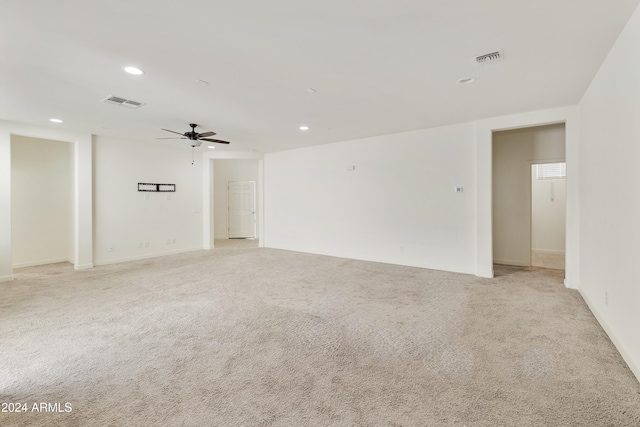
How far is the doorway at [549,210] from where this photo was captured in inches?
279

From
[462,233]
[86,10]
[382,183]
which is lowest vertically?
[462,233]

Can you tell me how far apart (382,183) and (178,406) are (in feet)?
17.6

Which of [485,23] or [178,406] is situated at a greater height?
[485,23]

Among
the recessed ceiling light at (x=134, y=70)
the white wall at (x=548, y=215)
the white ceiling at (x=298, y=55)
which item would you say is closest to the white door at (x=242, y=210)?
the white ceiling at (x=298, y=55)

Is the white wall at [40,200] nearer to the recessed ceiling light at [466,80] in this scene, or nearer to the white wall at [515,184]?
the recessed ceiling light at [466,80]

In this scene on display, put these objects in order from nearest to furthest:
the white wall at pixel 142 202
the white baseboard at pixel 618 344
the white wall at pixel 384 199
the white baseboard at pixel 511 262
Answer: the white baseboard at pixel 618 344 → the white wall at pixel 384 199 → the white baseboard at pixel 511 262 → the white wall at pixel 142 202

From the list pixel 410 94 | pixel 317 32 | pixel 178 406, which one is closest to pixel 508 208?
pixel 410 94

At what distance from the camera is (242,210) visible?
34.3ft

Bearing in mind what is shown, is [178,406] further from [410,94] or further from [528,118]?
[528,118]

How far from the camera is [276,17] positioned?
7.23ft

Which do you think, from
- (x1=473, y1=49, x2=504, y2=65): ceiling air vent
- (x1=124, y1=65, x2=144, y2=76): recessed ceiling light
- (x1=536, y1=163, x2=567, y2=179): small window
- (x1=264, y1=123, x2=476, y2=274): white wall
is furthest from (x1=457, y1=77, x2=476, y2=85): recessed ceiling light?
(x1=536, y1=163, x2=567, y2=179): small window

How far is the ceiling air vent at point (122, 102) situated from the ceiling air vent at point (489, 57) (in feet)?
14.1

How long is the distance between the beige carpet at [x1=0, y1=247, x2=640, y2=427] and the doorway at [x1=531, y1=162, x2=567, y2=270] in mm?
3228

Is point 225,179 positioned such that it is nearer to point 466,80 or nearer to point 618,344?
point 466,80
